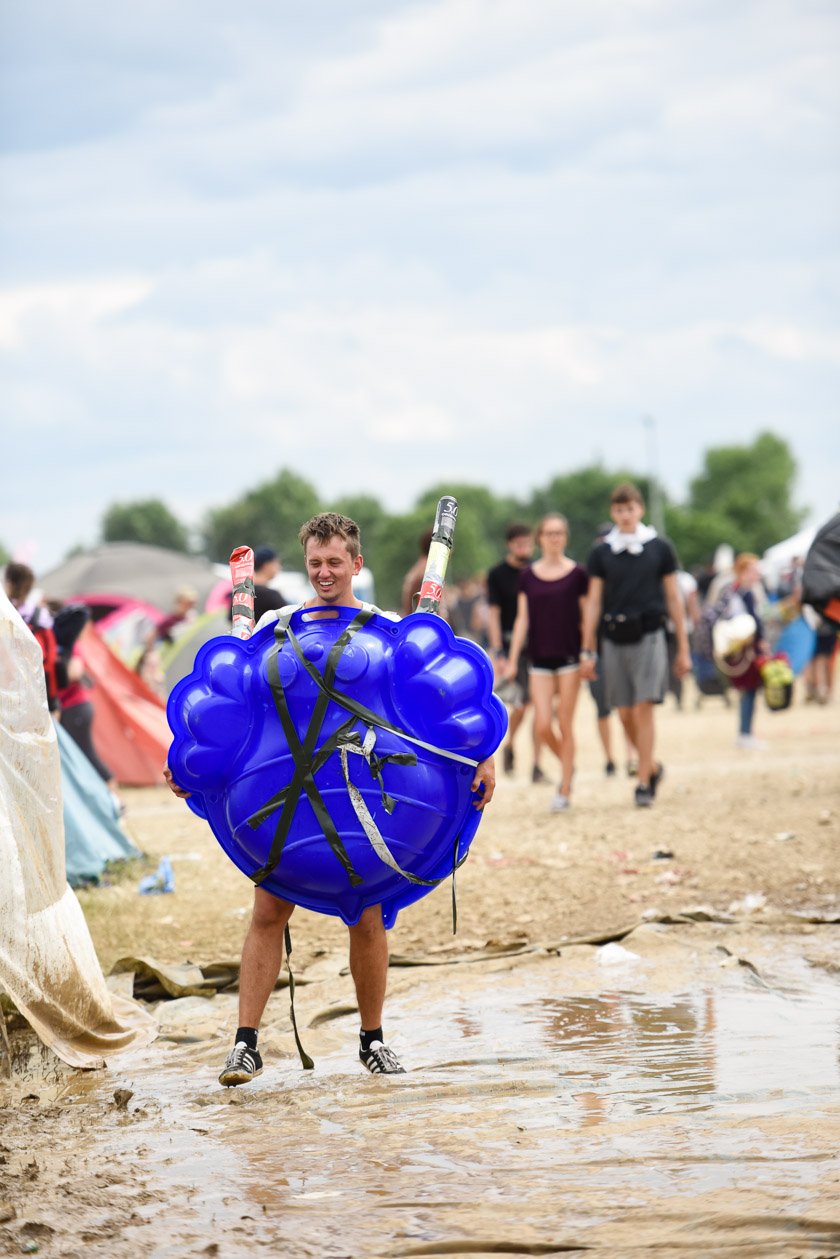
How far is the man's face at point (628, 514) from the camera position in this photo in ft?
36.5

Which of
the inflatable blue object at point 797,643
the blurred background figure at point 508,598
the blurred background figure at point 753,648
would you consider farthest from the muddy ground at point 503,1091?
the inflatable blue object at point 797,643

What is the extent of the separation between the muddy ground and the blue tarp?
0.61 m

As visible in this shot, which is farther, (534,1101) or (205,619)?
(205,619)

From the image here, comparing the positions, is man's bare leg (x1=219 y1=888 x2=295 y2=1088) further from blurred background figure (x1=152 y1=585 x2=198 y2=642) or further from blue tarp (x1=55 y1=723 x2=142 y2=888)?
blurred background figure (x1=152 y1=585 x2=198 y2=642)

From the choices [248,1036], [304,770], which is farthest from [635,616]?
[304,770]

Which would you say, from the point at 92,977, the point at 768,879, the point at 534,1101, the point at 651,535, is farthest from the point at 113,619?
the point at 534,1101

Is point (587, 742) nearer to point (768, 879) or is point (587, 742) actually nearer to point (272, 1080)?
point (768, 879)

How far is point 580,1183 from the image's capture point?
13.0 feet

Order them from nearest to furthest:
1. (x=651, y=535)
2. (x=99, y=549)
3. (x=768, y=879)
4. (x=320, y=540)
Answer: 1. (x=320, y=540)
2. (x=768, y=879)
3. (x=651, y=535)
4. (x=99, y=549)

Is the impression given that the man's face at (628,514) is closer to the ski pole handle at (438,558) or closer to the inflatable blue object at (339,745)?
the ski pole handle at (438,558)

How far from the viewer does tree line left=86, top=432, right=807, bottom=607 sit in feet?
334

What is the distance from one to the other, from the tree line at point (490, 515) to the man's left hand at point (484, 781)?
85192 mm

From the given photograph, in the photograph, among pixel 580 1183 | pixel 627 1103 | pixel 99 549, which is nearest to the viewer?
pixel 580 1183

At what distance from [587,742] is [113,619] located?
7111mm
